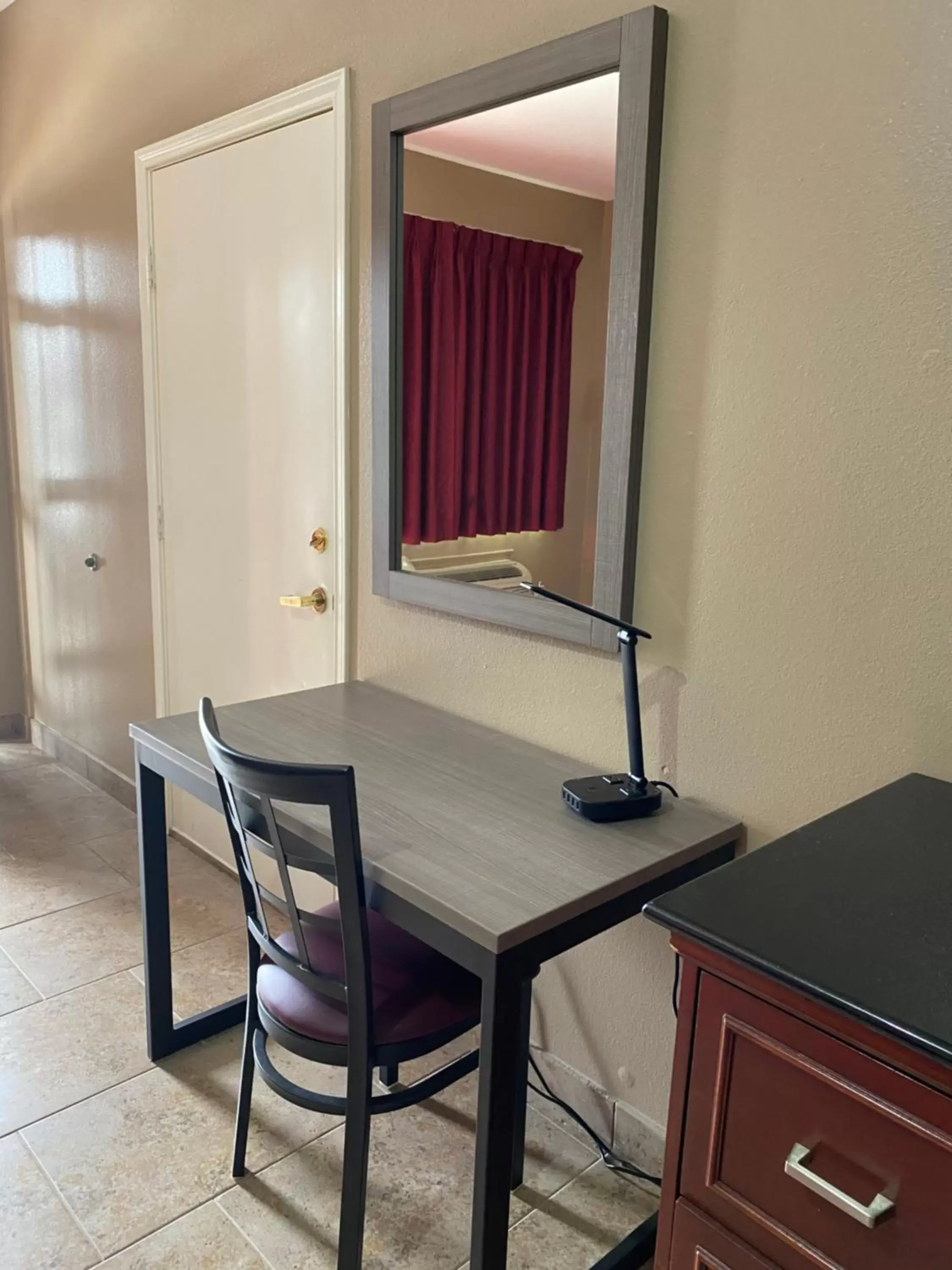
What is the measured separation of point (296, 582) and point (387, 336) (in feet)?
2.35

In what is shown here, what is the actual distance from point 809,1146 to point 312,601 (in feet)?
5.79

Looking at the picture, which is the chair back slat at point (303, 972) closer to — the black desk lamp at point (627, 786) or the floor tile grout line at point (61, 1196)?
the black desk lamp at point (627, 786)

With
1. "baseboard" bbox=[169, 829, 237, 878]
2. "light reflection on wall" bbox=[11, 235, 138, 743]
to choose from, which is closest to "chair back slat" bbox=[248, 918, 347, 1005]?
"baseboard" bbox=[169, 829, 237, 878]

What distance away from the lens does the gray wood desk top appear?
129cm

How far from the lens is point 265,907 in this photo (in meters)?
2.78

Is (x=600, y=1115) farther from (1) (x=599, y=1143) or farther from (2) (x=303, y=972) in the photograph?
(2) (x=303, y=972)

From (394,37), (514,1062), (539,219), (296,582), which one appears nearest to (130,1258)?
(514,1062)

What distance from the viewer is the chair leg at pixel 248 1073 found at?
1.70 m

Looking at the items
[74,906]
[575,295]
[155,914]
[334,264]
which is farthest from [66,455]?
[575,295]

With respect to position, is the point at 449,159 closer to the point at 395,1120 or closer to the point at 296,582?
the point at 296,582

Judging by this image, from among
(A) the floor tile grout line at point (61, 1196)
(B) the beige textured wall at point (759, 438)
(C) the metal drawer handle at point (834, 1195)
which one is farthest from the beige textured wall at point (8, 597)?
(C) the metal drawer handle at point (834, 1195)

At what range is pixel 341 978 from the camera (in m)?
1.53

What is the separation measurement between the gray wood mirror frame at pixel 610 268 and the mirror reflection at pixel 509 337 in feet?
0.07

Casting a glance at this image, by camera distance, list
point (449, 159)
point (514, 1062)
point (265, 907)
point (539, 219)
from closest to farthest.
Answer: point (514, 1062), point (539, 219), point (449, 159), point (265, 907)
